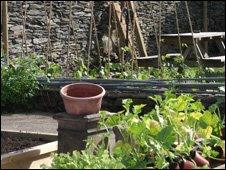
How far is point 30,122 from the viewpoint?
6.03m

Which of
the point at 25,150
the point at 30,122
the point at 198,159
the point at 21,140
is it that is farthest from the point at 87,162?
the point at 30,122

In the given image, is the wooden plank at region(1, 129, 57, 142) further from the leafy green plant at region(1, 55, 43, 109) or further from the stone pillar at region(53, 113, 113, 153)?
the leafy green plant at region(1, 55, 43, 109)

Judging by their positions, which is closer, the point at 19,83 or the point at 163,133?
the point at 163,133

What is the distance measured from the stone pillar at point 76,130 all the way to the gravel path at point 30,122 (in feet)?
5.32

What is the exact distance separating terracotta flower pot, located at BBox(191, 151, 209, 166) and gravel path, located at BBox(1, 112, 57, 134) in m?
2.18

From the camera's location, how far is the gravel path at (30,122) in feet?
18.6

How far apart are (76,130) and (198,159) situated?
83 cm

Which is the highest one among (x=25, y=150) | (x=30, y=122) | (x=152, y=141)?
(x=152, y=141)

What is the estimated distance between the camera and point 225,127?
154 inches

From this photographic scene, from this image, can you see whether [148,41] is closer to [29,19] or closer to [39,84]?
[29,19]

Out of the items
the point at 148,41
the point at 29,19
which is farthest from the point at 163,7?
the point at 29,19

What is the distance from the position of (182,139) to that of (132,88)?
264 centimetres

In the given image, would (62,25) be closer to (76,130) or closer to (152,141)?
(76,130)

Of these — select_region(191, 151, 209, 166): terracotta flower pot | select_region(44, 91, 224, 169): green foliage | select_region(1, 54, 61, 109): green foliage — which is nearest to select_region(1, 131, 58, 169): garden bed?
select_region(44, 91, 224, 169): green foliage
